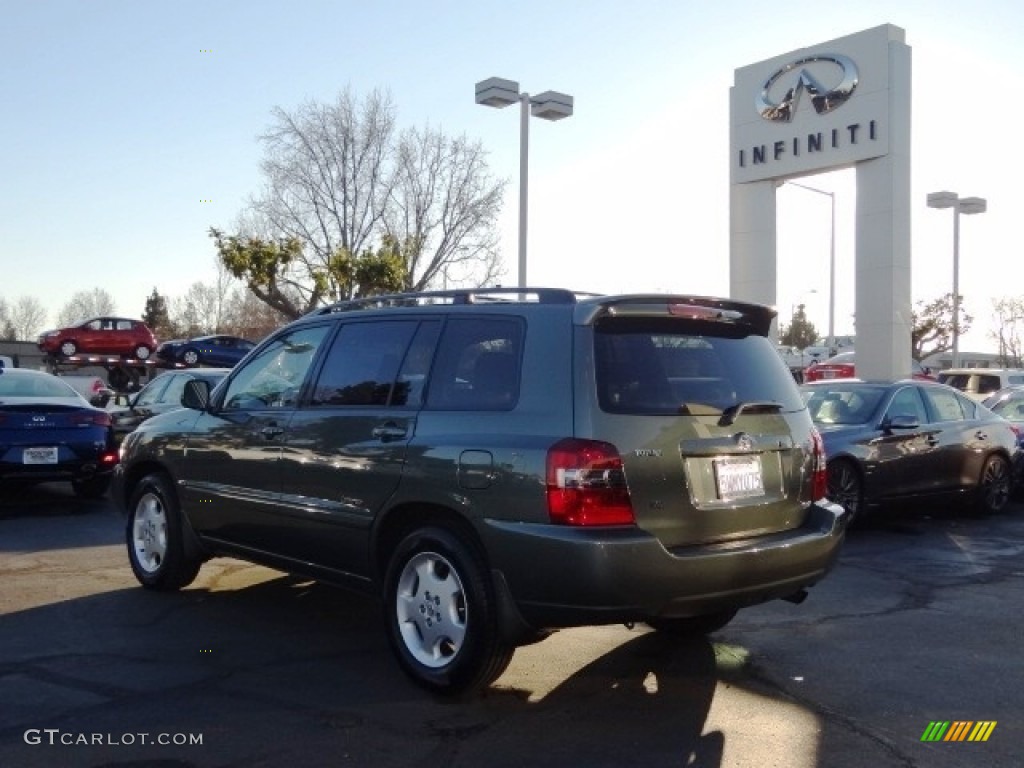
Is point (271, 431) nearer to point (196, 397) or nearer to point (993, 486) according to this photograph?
point (196, 397)

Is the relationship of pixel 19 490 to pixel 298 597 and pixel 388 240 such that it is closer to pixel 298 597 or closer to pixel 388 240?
pixel 298 597

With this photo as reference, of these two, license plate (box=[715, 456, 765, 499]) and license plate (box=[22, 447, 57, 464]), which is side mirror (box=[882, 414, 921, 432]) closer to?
license plate (box=[715, 456, 765, 499])

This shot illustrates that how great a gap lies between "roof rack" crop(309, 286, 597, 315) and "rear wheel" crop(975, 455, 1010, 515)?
7.55 meters

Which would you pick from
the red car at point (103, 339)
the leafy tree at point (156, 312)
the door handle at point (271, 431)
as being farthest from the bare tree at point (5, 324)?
the door handle at point (271, 431)

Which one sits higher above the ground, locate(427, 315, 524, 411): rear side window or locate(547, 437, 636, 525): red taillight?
locate(427, 315, 524, 411): rear side window

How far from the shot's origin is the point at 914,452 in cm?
1014

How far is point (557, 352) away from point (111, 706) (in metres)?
2.54

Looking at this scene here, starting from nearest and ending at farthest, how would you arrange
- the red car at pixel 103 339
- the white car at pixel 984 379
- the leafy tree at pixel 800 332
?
the white car at pixel 984 379
the red car at pixel 103 339
the leafy tree at pixel 800 332

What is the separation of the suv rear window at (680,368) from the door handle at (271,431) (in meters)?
2.12

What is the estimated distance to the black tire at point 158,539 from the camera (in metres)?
6.77

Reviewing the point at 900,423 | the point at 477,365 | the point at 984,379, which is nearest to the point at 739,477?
the point at 477,365

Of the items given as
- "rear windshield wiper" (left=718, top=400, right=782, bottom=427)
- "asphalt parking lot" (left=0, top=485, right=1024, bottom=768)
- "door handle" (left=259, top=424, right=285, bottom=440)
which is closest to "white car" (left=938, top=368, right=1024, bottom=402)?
"asphalt parking lot" (left=0, top=485, right=1024, bottom=768)

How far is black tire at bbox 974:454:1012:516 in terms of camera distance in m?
10.9

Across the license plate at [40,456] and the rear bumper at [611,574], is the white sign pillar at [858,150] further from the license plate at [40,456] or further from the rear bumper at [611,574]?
the rear bumper at [611,574]
